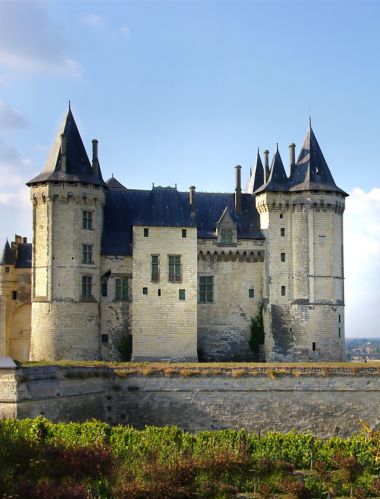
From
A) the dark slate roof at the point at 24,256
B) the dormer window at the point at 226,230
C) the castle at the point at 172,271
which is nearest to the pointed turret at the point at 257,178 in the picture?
the castle at the point at 172,271

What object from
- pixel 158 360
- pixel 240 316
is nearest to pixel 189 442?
pixel 158 360

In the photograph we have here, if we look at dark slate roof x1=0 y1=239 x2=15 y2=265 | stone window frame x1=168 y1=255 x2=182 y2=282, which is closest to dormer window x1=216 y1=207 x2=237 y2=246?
stone window frame x1=168 y1=255 x2=182 y2=282

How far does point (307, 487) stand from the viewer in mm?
30672

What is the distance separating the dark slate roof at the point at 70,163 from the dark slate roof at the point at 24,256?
623 centimetres

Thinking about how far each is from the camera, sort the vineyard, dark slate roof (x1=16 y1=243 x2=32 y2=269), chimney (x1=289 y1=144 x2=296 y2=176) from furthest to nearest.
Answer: dark slate roof (x1=16 y1=243 x2=32 y2=269) → chimney (x1=289 y1=144 x2=296 y2=176) → the vineyard

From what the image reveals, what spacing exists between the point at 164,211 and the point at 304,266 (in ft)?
31.0

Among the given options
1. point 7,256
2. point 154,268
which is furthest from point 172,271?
point 7,256

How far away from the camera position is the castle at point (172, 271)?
1940 inches

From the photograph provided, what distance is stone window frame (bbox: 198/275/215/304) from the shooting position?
5234 cm

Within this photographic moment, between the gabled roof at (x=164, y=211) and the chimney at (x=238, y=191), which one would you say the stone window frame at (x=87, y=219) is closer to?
the gabled roof at (x=164, y=211)

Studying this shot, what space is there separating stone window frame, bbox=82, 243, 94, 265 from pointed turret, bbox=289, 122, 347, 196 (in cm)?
1323

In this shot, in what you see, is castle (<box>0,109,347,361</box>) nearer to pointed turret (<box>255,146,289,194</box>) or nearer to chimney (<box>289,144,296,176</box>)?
pointed turret (<box>255,146,289,194</box>)

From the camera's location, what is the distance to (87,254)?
165 ft

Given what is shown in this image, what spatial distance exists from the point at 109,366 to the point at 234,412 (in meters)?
6.97
